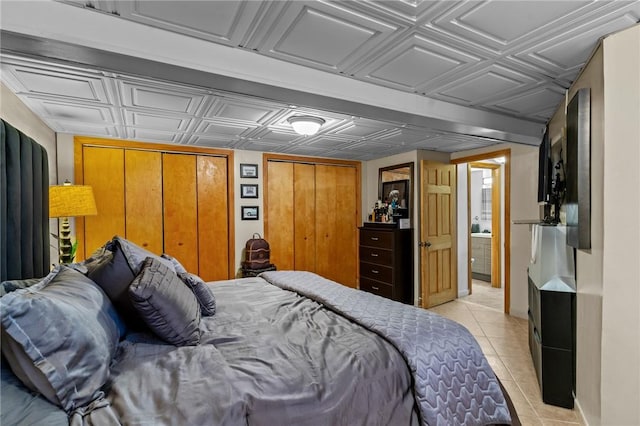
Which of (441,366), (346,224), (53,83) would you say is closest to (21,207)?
(53,83)

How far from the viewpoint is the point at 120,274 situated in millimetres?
1633

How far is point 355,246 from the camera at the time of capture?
231 inches

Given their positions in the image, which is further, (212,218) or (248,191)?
(248,191)

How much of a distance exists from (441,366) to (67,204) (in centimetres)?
318

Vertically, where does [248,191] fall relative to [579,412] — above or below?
above

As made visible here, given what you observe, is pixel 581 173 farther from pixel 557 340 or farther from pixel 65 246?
pixel 65 246

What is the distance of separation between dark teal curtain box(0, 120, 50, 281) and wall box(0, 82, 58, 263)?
445 mm

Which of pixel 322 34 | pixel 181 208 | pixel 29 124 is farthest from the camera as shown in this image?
pixel 181 208

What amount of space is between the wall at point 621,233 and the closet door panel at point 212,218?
13.8 feet

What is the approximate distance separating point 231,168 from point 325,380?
12.9 feet

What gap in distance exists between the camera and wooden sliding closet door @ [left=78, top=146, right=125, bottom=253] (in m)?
3.88

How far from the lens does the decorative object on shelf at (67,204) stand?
2758 millimetres

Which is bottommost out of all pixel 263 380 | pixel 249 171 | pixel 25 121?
pixel 263 380

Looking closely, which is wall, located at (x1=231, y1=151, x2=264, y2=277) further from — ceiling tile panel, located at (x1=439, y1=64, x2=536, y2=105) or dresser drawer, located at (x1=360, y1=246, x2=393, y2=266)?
ceiling tile panel, located at (x1=439, y1=64, x2=536, y2=105)
